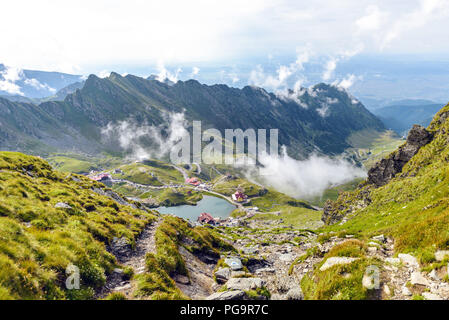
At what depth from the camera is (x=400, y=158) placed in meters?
67.8

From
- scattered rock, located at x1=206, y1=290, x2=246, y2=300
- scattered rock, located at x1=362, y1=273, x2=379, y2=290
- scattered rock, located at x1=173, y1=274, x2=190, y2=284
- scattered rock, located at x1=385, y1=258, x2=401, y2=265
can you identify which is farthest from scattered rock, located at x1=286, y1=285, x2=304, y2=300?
scattered rock, located at x1=173, y1=274, x2=190, y2=284

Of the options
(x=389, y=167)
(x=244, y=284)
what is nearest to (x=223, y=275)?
(x=244, y=284)

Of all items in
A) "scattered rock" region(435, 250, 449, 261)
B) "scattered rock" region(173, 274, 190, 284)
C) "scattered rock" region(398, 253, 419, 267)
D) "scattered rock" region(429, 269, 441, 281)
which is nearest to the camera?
"scattered rock" region(429, 269, 441, 281)

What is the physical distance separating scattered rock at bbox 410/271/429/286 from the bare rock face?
64.2 meters

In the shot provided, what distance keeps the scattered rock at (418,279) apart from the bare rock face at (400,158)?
6425 centimetres

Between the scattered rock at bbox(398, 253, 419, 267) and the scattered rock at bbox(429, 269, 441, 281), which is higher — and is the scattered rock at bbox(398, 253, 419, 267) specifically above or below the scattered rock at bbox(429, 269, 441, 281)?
below

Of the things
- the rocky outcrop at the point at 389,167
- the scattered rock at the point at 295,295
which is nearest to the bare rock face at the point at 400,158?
the rocky outcrop at the point at 389,167

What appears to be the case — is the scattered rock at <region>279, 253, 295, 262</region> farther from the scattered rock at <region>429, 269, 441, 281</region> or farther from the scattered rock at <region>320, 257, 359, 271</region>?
the scattered rock at <region>429, 269, 441, 281</region>

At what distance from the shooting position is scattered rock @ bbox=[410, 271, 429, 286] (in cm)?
1167

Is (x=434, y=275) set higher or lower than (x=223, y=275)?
higher

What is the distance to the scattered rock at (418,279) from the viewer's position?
38.3 feet

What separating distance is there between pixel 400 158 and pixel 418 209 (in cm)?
5166

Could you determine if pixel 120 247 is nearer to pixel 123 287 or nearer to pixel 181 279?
pixel 181 279
